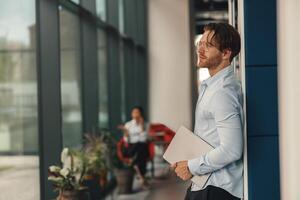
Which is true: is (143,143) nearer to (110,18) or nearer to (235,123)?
(110,18)

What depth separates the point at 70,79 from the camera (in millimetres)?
5836

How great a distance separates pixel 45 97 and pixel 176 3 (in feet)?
26.3

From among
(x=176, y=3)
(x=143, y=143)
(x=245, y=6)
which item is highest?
(x=176, y=3)

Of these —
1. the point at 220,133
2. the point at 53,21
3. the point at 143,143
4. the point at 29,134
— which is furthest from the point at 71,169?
the point at 143,143

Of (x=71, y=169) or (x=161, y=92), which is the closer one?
(x=71, y=169)

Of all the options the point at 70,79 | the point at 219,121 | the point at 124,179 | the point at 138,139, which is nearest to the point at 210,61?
the point at 219,121

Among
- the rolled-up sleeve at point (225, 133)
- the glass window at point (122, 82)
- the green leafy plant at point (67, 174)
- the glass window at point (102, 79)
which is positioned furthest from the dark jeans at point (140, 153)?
the rolled-up sleeve at point (225, 133)

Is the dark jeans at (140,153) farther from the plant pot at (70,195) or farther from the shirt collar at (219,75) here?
the shirt collar at (219,75)

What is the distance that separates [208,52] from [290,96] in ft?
1.38

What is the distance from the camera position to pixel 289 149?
6.95ft

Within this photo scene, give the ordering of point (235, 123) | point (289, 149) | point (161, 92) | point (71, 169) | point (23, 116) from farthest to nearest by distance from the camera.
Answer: point (161, 92), point (71, 169), point (23, 116), point (289, 149), point (235, 123)

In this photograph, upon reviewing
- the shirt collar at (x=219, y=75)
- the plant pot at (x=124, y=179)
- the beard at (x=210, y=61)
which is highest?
the beard at (x=210, y=61)

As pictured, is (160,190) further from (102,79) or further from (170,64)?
(170,64)

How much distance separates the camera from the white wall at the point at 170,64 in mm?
11828
